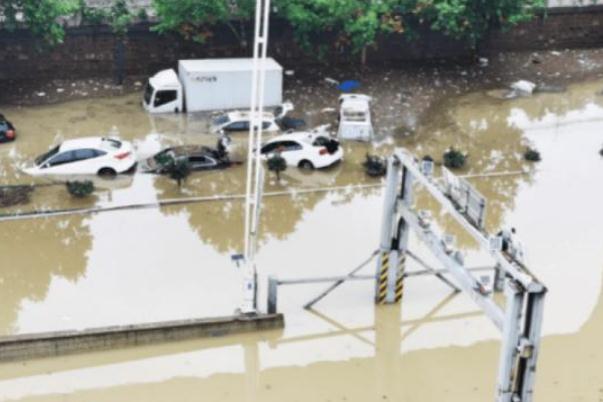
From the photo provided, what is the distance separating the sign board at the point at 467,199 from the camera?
14.0m

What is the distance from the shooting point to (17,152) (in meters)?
25.1

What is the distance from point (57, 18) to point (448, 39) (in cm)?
1488

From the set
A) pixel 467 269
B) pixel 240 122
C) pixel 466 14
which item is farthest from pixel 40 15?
pixel 467 269

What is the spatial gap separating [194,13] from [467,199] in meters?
17.3

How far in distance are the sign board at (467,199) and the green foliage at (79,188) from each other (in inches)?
Result: 424

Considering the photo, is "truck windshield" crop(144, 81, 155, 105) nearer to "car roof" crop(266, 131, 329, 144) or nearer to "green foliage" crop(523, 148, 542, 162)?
"car roof" crop(266, 131, 329, 144)

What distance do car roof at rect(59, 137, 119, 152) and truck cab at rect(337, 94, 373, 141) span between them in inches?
288

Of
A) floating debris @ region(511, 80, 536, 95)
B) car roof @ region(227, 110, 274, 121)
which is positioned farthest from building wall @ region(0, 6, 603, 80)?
car roof @ region(227, 110, 274, 121)

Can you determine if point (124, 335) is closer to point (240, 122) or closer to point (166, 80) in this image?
point (240, 122)

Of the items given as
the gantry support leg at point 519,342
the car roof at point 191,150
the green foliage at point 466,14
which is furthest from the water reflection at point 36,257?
the green foliage at point 466,14

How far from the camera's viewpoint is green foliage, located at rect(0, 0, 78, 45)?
2789 cm

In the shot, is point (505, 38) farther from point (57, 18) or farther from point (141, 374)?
point (141, 374)

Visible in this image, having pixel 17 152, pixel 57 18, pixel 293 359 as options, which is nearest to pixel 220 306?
pixel 293 359

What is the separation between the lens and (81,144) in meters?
23.8
